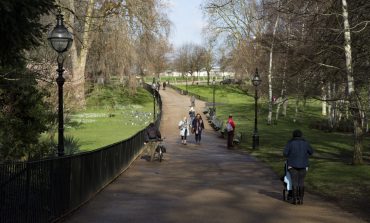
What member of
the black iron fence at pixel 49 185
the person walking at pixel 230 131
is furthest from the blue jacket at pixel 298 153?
the person walking at pixel 230 131

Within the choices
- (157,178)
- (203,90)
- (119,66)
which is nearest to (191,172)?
(157,178)

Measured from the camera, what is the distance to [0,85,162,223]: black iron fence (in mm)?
7401

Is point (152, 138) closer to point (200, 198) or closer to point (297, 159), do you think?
point (200, 198)

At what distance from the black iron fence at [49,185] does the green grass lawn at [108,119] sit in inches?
583

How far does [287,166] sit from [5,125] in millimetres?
9099

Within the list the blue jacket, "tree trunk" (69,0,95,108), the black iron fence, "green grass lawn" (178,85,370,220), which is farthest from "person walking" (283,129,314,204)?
"tree trunk" (69,0,95,108)

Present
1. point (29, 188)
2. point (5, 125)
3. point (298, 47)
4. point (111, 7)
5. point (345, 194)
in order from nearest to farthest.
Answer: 1. point (29, 188)
2. point (345, 194)
3. point (5, 125)
4. point (298, 47)
5. point (111, 7)

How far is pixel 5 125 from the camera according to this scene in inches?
658

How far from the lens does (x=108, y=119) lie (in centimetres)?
4956

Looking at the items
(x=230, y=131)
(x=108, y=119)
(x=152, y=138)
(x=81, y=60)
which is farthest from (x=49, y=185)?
(x=81, y=60)

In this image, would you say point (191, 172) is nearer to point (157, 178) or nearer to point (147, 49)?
point (157, 178)

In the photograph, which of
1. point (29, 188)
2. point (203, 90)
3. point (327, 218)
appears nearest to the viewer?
point (29, 188)

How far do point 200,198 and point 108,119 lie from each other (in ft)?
122

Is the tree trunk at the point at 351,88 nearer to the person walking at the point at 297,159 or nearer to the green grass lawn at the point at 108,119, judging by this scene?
the person walking at the point at 297,159
